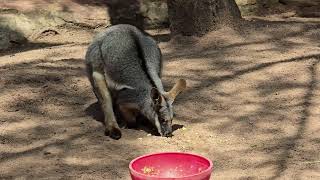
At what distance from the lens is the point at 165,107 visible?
528 cm

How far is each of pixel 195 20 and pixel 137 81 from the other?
2.77m

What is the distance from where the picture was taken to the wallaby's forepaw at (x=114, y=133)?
537cm

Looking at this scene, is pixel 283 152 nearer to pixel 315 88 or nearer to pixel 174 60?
pixel 315 88

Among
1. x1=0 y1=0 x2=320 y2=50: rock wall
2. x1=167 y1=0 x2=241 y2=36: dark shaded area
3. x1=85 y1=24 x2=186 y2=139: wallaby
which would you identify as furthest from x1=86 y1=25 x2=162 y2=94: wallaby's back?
x1=0 y1=0 x2=320 y2=50: rock wall

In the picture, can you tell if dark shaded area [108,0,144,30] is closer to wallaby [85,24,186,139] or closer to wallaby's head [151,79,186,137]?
wallaby [85,24,186,139]

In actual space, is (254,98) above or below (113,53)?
below

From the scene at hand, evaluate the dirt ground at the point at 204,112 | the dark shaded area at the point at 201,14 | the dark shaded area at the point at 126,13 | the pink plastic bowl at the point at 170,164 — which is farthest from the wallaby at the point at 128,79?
the dark shaded area at the point at 126,13

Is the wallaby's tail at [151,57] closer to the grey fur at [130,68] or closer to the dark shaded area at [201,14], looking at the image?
the grey fur at [130,68]

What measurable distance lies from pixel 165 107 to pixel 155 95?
5.6 inches

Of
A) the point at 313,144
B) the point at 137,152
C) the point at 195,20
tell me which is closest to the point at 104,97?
the point at 137,152

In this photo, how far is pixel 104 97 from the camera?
563 centimetres

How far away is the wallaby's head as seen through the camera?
5.25 meters

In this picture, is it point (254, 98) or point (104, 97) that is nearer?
point (104, 97)

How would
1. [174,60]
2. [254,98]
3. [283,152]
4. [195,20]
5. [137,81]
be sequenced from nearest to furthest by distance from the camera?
[283,152] < [137,81] < [254,98] < [174,60] < [195,20]
